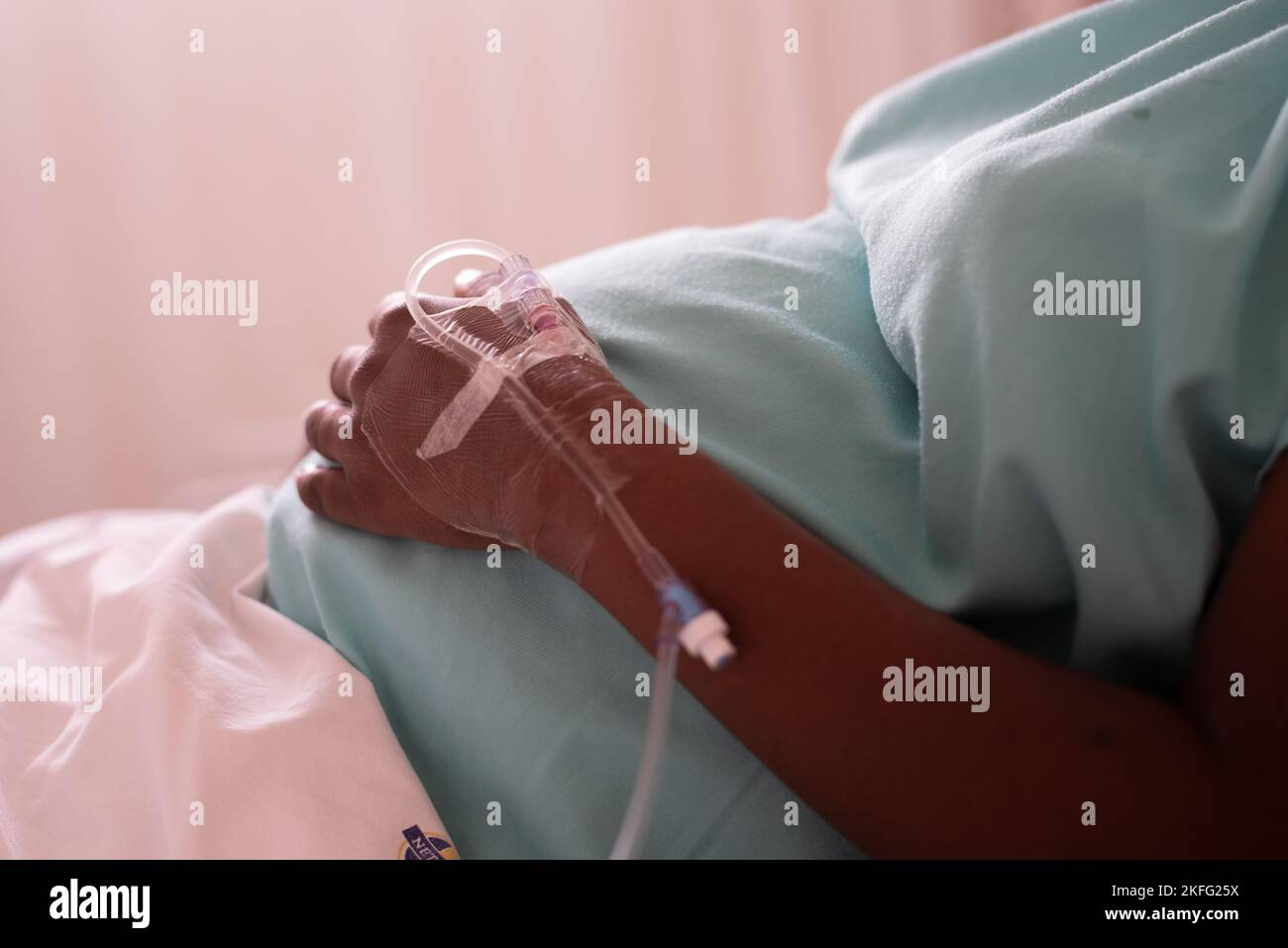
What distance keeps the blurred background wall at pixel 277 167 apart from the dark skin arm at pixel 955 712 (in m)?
1.25

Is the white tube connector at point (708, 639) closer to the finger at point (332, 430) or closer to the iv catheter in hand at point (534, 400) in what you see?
the iv catheter in hand at point (534, 400)

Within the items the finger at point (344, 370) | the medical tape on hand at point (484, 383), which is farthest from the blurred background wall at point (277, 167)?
the medical tape on hand at point (484, 383)

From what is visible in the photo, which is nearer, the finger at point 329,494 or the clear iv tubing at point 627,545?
the clear iv tubing at point 627,545

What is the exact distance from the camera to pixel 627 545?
1.84 ft

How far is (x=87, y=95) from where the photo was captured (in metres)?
1.55

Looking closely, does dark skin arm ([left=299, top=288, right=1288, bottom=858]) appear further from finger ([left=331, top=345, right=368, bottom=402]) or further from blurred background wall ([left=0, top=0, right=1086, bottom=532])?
blurred background wall ([left=0, top=0, right=1086, bottom=532])

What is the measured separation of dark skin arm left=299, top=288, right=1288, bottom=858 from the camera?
53cm

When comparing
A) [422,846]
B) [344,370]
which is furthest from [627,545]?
[344,370]

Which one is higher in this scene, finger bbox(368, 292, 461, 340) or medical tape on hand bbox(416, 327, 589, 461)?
finger bbox(368, 292, 461, 340)

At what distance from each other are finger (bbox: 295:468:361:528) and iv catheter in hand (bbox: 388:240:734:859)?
6 centimetres

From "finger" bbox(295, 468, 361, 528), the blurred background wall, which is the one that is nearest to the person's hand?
"finger" bbox(295, 468, 361, 528)

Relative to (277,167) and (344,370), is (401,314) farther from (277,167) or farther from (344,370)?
(277,167)

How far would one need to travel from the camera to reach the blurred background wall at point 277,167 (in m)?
1.57

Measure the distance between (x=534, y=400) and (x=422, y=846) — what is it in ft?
0.92
